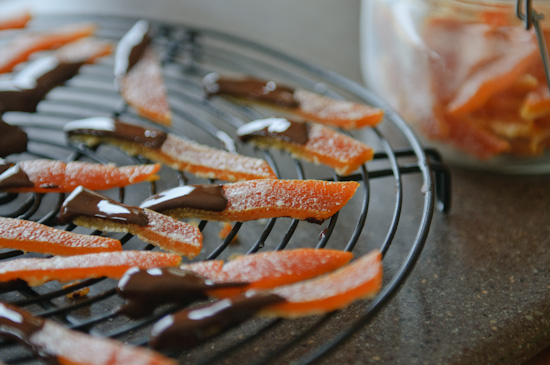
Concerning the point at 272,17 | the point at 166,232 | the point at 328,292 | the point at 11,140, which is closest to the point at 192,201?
the point at 166,232

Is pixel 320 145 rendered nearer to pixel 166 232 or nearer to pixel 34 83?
pixel 166 232

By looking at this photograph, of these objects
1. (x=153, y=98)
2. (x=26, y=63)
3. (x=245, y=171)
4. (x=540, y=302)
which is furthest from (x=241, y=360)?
(x=26, y=63)

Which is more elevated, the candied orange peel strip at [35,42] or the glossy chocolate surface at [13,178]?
the candied orange peel strip at [35,42]

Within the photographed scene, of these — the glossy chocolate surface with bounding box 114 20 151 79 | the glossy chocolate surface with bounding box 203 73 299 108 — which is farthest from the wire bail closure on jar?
the glossy chocolate surface with bounding box 114 20 151 79

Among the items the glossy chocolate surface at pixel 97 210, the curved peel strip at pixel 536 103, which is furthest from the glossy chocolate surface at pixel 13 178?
the curved peel strip at pixel 536 103

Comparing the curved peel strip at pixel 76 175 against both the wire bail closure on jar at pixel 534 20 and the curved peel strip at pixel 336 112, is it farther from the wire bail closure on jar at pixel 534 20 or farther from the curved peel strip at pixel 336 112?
the wire bail closure on jar at pixel 534 20

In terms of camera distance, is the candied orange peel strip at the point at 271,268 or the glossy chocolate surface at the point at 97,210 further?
the glossy chocolate surface at the point at 97,210
